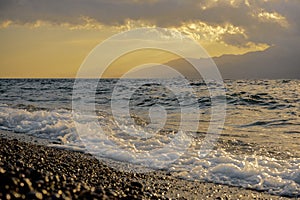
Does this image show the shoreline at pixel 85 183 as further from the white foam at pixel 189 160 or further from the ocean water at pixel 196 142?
the ocean water at pixel 196 142

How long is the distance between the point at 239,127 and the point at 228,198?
988cm

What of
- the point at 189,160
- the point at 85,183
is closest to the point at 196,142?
the point at 189,160

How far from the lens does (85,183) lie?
650 cm

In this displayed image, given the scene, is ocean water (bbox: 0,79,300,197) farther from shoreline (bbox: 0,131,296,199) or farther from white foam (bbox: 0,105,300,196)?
shoreline (bbox: 0,131,296,199)

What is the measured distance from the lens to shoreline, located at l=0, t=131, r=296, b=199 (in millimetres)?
4934

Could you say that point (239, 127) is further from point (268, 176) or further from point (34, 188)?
point (34, 188)

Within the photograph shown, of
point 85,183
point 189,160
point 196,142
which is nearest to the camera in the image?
point 85,183

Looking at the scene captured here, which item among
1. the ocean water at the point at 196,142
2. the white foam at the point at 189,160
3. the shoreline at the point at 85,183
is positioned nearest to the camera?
the shoreline at the point at 85,183

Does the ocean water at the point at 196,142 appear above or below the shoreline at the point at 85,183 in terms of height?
above

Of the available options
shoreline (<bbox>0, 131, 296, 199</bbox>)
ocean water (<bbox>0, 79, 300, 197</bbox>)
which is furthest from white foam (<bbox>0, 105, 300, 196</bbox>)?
shoreline (<bbox>0, 131, 296, 199</bbox>)

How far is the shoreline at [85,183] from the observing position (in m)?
4.93

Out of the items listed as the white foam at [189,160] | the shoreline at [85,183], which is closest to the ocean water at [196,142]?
the white foam at [189,160]

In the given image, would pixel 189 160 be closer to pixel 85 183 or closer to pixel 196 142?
pixel 196 142

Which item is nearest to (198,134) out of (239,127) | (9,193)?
(239,127)
